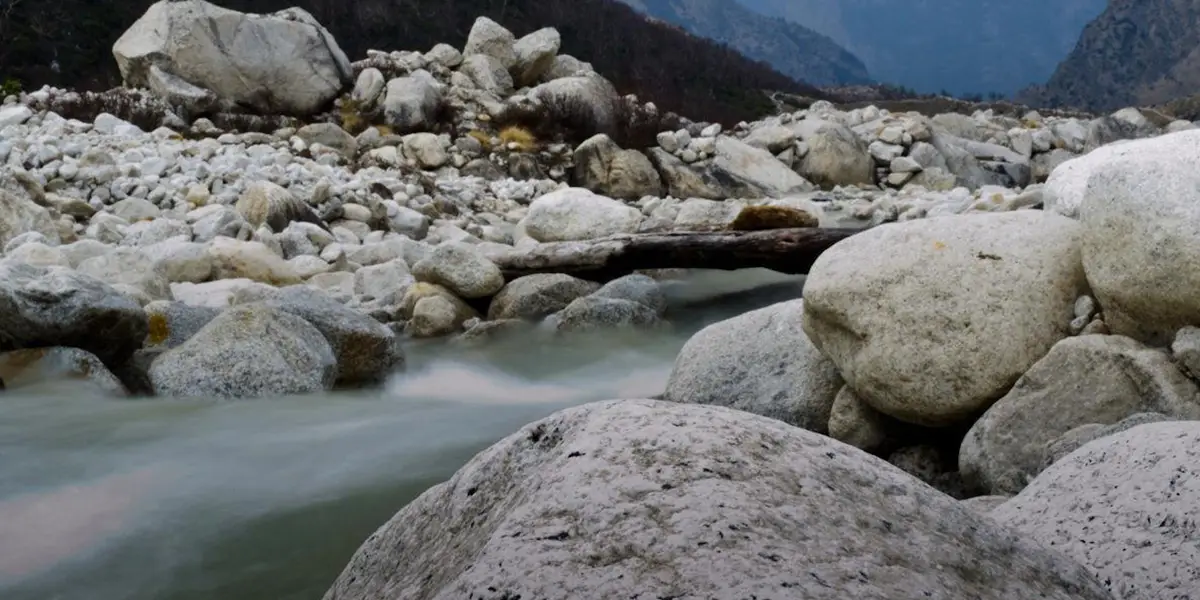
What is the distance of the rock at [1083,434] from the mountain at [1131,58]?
115713 millimetres

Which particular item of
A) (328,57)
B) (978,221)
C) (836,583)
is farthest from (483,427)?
(328,57)

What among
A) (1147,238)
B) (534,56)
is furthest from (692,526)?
(534,56)

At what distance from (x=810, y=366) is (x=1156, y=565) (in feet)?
9.94

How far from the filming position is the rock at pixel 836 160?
20406mm

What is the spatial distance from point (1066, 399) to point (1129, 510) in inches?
66.8

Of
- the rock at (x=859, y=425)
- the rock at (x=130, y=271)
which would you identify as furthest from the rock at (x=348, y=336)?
the rock at (x=859, y=425)

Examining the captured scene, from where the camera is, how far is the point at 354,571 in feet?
6.91

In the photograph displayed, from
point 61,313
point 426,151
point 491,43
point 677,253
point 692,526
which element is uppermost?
point 491,43

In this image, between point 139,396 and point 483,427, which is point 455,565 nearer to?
point 483,427

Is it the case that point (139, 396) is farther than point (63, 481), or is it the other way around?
point (139, 396)

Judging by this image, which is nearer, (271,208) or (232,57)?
(271,208)

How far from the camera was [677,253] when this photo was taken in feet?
29.7

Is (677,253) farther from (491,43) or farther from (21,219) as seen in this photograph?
(491,43)

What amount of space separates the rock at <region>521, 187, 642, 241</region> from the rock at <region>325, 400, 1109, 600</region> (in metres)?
9.99
